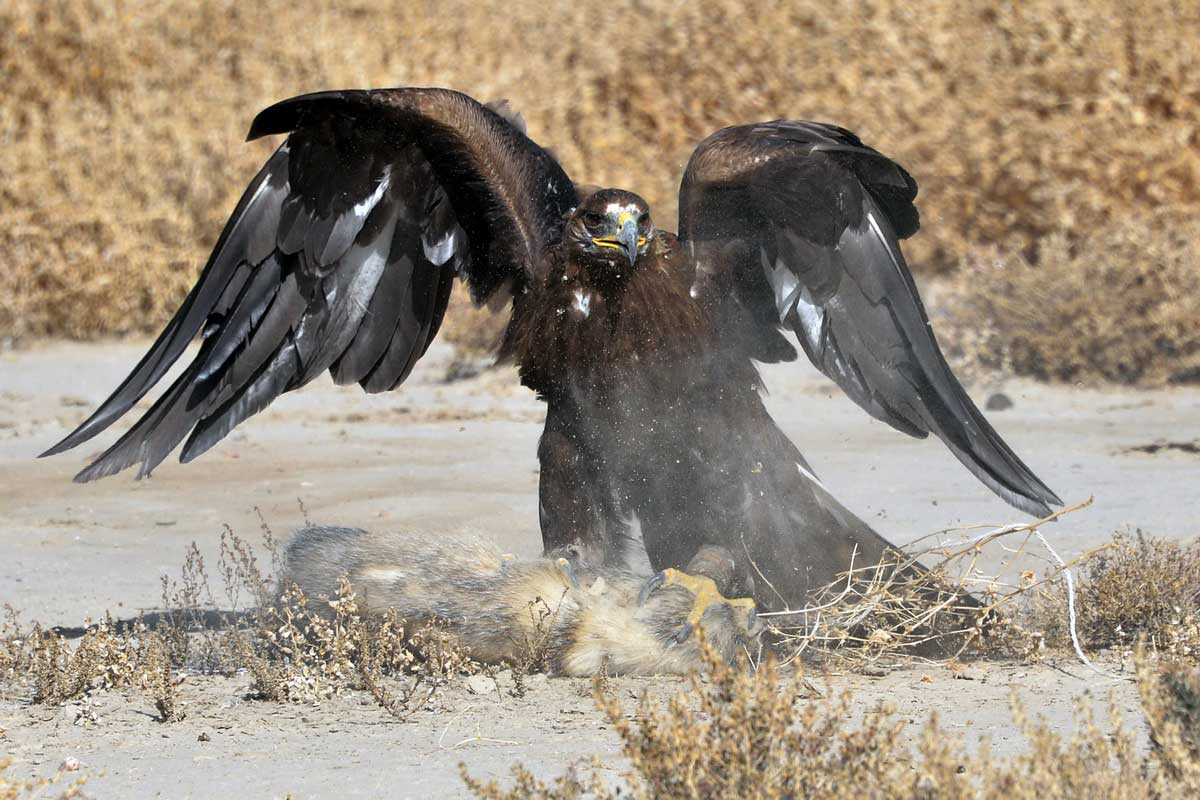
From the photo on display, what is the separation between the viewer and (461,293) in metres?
10.6

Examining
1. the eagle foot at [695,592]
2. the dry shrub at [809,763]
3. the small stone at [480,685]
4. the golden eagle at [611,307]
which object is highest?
the golden eagle at [611,307]

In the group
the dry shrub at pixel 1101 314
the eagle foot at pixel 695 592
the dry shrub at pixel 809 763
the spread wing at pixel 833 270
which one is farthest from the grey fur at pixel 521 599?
the dry shrub at pixel 1101 314

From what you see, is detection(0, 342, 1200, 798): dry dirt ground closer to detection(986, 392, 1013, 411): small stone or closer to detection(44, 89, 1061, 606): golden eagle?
detection(986, 392, 1013, 411): small stone

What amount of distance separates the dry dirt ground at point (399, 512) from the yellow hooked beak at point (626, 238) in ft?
4.16

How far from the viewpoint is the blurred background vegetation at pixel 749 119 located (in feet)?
30.0

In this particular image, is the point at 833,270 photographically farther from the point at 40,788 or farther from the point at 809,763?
the point at 40,788

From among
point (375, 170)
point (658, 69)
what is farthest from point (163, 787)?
point (658, 69)

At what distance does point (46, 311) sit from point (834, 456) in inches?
210

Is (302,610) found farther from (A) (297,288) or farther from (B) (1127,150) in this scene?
(B) (1127,150)

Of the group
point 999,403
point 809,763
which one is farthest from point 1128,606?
point 999,403

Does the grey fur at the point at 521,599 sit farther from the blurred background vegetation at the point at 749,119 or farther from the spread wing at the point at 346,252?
the blurred background vegetation at the point at 749,119

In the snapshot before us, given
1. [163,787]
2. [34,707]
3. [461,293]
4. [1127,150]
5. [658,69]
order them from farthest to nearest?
[658,69], [461,293], [1127,150], [34,707], [163,787]

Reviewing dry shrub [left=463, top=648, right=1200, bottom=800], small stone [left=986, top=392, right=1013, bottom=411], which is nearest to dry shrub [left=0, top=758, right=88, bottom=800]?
dry shrub [left=463, top=648, right=1200, bottom=800]

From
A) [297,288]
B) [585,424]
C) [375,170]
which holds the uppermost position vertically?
[375,170]
